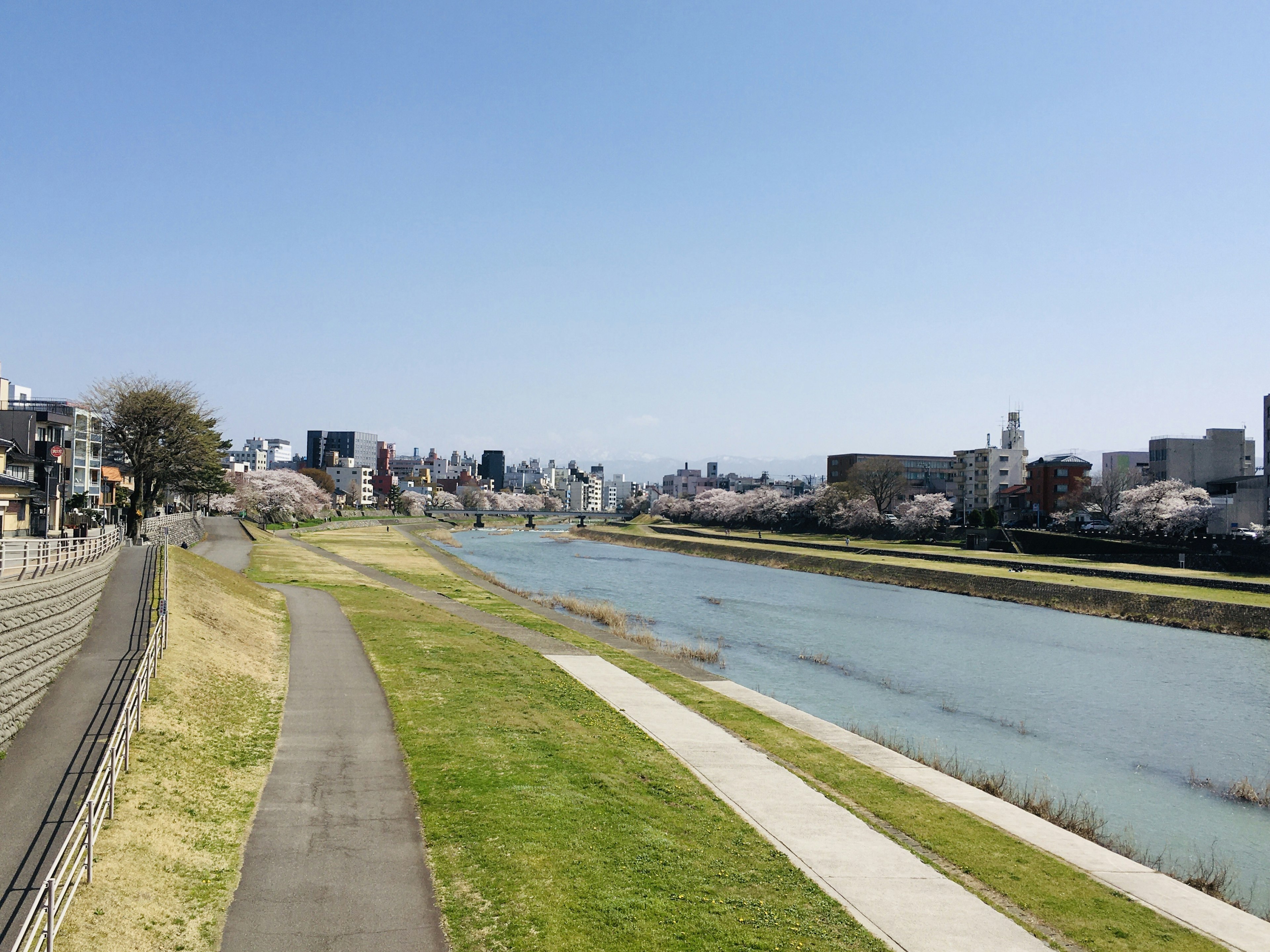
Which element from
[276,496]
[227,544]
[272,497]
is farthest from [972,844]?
[276,496]

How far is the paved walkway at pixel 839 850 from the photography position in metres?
10.8

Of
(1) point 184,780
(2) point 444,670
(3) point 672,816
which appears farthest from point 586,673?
(1) point 184,780

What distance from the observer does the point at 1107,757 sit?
22609 mm

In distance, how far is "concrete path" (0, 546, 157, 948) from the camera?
10.2m

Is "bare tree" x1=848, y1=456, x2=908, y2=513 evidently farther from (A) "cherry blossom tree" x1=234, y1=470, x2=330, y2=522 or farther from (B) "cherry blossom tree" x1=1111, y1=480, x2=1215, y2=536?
(A) "cherry blossom tree" x1=234, y1=470, x2=330, y2=522

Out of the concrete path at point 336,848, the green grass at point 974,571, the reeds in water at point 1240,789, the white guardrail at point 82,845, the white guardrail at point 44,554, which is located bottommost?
the reeds in water at point 1240,789

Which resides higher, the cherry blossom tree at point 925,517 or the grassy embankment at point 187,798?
the cherry blossom tree at point 925,517

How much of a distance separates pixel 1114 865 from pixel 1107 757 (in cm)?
998

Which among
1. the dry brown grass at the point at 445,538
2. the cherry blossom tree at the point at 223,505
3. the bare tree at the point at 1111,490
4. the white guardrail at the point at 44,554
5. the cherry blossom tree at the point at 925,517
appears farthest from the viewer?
the dry brown grass at the point at 445,538

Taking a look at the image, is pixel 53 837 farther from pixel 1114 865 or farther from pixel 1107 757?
pixel 1107 757

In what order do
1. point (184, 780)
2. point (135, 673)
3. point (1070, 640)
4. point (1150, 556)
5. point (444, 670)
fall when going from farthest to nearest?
point (1150, 556)
point (1070, 640)
point (444, 670)
point (135, 673)
point (184, 780)

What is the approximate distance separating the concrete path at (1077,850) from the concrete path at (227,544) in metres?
32.9

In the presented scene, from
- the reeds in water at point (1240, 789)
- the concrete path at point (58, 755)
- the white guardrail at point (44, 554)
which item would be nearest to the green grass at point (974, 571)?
the reeds in water at point (1240, 789)

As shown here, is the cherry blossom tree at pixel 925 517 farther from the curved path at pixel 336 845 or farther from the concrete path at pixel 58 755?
the concrete path at pixel 58 755
